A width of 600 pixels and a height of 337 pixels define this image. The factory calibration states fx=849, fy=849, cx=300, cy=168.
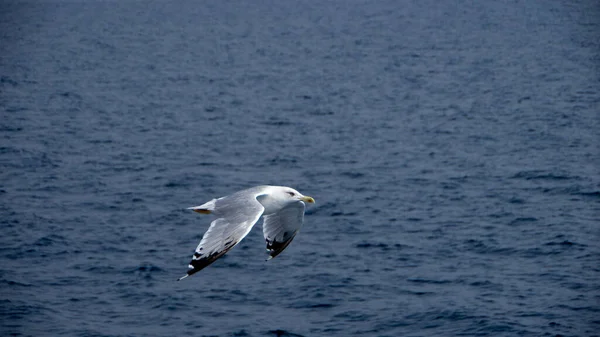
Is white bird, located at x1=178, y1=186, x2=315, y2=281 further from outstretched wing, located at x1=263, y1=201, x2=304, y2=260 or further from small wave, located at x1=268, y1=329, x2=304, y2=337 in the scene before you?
small wave, located at x1=268, y1=329, x2=304, y2=337

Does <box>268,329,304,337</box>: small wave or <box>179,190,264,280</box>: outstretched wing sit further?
<box>268,329,304,337</box>: small wave

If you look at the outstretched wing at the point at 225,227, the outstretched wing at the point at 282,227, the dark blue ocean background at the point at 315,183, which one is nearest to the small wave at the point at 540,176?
the dark blue ocean background at the point at 315,183

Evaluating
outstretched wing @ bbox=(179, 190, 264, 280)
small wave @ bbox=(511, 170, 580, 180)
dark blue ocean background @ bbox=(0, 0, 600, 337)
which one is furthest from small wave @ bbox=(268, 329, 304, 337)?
small wave @ bbox=(511, 170, 580, 180)

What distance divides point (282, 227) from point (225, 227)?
10.4 ft

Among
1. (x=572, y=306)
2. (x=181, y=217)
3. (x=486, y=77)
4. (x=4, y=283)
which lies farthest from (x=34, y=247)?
(x=486, y=77)

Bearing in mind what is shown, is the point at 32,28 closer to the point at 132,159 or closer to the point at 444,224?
the point at 132,159

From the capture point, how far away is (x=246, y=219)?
15695 mm

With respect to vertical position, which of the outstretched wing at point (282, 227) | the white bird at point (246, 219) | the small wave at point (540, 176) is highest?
the white bird at point (246, 219)

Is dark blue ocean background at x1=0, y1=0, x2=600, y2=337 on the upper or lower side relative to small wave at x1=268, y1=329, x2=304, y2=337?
upper

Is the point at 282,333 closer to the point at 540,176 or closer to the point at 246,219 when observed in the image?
the point at 246,219

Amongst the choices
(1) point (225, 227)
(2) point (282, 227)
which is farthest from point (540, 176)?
(1) point (225, 227)

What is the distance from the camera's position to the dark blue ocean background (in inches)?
1240

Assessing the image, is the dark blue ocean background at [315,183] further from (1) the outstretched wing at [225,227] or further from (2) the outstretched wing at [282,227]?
(1) the outstretched wing at [225,227]

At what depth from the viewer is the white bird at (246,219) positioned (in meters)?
15.0
